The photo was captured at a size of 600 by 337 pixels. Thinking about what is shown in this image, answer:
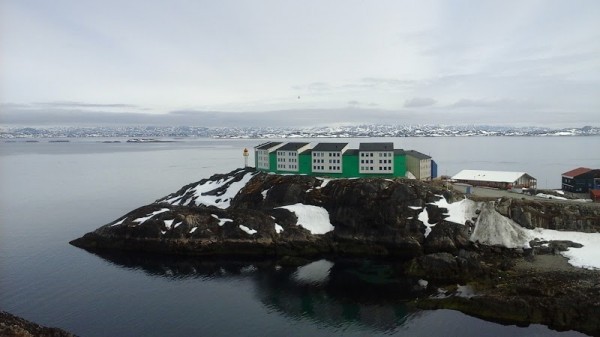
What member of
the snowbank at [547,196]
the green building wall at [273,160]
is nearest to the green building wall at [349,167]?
the green building wall at [273,160]

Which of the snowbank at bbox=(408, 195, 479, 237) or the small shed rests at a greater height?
the small shed

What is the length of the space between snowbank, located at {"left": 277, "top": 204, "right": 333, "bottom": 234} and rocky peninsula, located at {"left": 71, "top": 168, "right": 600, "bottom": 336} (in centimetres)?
15

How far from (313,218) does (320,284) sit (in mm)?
16985

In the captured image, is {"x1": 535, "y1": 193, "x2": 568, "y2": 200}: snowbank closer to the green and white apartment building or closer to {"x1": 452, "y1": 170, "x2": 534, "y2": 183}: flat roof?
{"x1": 452, "y1": 170, "x2": 534, "y2": 183}: flat roof

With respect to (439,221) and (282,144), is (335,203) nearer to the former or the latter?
(439,221)

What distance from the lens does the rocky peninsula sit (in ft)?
149

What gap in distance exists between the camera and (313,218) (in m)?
60.7

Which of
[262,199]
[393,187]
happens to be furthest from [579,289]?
[262,199]

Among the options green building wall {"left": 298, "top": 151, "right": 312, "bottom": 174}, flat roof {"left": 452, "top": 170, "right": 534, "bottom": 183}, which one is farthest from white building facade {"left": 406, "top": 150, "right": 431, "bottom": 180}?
green building wall {"left": 298, "top": 151, "right": 312, "bottom": 174}

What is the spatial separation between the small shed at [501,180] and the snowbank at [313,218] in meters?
29.8

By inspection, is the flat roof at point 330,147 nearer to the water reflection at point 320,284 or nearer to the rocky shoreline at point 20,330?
the water reflection at point 320,284

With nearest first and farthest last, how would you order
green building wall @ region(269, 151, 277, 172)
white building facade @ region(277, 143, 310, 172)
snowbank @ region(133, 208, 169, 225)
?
snowbank @ region(133, 208, 169, 225) → white building facade @ region(277, 143, 310, 172) → green building wall @ region(269, 151, 277, 172)

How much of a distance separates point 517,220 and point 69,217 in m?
71.4

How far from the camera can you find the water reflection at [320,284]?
123 feet
